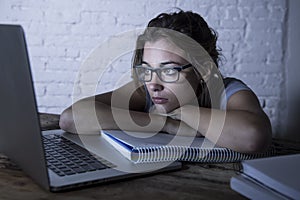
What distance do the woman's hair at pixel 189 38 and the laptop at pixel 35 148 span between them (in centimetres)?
41

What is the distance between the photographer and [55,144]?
89 cm

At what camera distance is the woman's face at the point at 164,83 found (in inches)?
43.3

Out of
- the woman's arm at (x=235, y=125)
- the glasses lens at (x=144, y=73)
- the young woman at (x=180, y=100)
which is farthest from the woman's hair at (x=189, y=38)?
the woman's arm at (x=235, y=125)

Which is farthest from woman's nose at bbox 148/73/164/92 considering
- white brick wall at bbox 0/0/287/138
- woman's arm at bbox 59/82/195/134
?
white brick wall at bbox 0/0/287/138

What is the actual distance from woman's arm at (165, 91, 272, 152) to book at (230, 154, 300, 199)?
0.54ft

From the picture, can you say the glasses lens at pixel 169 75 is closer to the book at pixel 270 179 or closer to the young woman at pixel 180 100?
the young woman at pixel 180 100

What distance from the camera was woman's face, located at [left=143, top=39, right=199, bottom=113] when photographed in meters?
1.10

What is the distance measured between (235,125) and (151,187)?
289 millimetres

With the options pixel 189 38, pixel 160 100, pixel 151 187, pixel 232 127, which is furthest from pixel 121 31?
pixel 151 187

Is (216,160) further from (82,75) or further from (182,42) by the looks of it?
(82,75)

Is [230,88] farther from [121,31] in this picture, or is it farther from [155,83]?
[121,31]

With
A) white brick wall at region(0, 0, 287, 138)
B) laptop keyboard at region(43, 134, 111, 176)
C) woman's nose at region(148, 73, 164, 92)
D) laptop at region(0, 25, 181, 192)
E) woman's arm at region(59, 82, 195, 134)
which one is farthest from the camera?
white brick wall at region(0, 0, 287, 138)

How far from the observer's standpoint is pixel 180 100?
1137 mm

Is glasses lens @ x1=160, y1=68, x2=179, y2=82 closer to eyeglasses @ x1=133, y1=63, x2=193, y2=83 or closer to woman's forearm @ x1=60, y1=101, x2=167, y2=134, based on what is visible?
eyeglasses @ x1=133, y1=63, x2=193, y2=83
